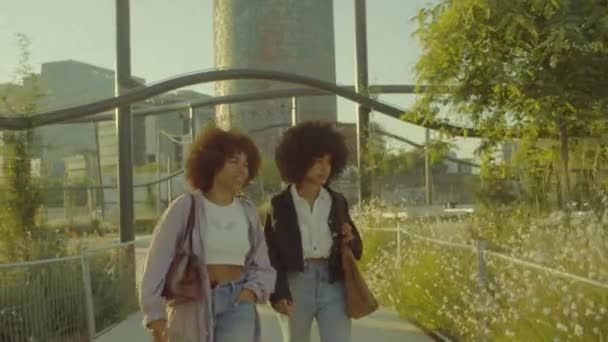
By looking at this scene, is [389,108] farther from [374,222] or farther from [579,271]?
[579,271]

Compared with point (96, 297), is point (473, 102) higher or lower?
higher

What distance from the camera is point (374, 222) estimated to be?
11609mm

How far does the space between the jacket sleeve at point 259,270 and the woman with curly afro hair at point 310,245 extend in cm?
25

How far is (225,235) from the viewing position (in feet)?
11.2

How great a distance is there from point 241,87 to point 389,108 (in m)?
107

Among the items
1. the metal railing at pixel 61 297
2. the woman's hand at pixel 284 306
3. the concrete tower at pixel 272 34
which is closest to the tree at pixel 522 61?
the metal railing at pixel 61 297

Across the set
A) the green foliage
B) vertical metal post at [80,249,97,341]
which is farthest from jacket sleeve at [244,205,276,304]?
vertical metal post at [80,249,97,341]

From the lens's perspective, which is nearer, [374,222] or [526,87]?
[526,87]

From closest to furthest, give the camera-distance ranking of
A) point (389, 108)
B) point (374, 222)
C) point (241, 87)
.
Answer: point (374, 222)
point (389, 108)
point (241, 87)

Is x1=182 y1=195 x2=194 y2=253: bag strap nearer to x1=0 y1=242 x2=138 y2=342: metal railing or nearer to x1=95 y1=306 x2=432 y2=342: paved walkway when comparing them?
x1=0 y1=242 x2=138 y2=342: metal railing

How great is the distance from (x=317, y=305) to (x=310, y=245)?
11.6 inches

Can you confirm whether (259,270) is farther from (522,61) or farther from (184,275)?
(522,61)

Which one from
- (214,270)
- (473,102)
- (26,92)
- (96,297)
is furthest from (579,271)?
(26,92)

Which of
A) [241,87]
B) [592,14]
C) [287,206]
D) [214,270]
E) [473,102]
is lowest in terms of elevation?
[214,270]
